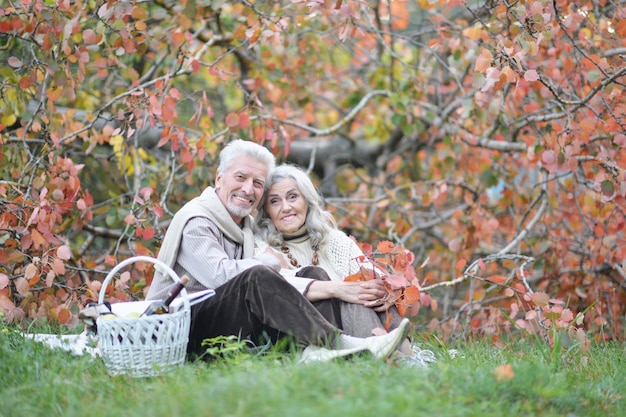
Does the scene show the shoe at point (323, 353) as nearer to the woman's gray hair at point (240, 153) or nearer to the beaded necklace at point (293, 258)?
the beaded necklace at point (293, 258)

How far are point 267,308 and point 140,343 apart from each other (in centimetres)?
58

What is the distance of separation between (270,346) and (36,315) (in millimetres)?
1458

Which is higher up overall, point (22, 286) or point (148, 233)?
point (148, 233)

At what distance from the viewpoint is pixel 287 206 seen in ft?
13.0

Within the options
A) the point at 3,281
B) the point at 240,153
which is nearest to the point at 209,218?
the point at 240,153

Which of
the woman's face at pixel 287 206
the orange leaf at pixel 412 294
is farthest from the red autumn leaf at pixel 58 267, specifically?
the orange leaf at pixel 412 294

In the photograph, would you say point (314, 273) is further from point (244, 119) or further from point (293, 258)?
point (244, 119)

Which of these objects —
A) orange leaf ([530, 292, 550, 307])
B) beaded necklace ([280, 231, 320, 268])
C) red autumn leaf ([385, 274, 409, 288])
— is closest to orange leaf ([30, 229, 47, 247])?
beaded necklace ([280, 231, 320, 268])

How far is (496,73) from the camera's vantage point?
3.64m

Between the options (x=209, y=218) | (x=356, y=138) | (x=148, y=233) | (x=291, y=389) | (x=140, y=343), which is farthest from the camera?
(x=356, y=138)

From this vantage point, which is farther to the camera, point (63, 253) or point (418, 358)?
point (63, 253)

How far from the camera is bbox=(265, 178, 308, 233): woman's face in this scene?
397 centimetres

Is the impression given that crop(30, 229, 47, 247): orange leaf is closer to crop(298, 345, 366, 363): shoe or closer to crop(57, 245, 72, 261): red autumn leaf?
crop(57, 245, 72, 261): red autumn leaf

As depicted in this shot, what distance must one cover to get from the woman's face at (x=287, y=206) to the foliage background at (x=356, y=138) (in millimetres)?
779
